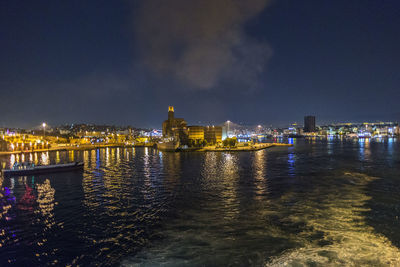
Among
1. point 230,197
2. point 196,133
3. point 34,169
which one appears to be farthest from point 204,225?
point 196,133

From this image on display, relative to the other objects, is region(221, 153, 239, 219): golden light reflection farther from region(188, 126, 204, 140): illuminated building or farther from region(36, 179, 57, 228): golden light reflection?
region(188, 126, 204, 140): illuminated building

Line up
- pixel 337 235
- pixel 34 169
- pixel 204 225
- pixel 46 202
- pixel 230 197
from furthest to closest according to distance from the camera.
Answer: pixel 34 169, pixel 230 197, pixel 46 202, pixel 204 225, pixel 337 235

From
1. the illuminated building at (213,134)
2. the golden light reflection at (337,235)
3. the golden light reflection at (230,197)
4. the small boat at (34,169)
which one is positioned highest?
the illuminated building at (213,134)

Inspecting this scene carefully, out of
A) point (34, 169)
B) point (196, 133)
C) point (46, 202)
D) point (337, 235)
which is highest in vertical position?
point (196, 133)

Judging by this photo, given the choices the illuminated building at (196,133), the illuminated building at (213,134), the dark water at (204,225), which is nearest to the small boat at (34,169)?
the dark water at (204,225)

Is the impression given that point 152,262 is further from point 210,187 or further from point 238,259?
point 210,187

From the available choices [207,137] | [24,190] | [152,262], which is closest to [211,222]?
[152,262]

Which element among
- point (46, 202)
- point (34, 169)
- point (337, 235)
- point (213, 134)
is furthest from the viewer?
point (213, 134)

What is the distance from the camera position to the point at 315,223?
1202 cm

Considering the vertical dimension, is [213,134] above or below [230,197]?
above

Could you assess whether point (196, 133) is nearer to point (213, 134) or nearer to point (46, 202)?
point (213, 134)

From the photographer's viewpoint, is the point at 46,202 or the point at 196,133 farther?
the point at 196,133

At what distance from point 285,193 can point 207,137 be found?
95.7 m

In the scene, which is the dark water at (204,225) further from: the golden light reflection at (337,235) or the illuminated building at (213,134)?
the illuminated building at (213,134)
